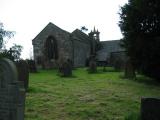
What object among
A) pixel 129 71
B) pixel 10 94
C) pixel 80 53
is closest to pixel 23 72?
pixel 10 94

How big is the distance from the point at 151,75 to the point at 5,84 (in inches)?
588

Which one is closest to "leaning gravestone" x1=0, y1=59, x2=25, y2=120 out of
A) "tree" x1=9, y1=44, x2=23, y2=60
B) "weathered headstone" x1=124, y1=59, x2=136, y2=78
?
"weathered headstone" x1=124, y1=59, x2=136, y2=78

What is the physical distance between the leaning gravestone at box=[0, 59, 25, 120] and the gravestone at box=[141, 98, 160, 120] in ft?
8.93

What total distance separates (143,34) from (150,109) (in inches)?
500

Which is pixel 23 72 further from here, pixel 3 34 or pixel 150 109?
pixel 3 34

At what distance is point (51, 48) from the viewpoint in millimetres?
46594

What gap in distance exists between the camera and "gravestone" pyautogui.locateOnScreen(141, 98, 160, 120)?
687cm

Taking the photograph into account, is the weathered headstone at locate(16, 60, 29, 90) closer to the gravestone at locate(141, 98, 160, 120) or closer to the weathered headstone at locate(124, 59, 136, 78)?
the gravestone at locate(141, 98, 160, 120)

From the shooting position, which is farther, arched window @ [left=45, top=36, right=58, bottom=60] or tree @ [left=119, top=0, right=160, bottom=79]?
arched window @ [left=45, top=36, right=58, bottom=60]

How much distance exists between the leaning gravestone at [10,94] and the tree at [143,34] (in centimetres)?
1190

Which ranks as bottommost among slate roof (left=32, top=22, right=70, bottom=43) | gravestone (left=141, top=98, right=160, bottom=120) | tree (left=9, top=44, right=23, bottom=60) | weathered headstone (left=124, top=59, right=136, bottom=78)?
gravestone (left=141, top=98, right=160, bottom=120)

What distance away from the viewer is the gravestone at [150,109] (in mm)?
6871

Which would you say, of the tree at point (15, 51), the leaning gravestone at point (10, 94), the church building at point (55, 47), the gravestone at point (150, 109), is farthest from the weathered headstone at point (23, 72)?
the church building at point (55, 47)

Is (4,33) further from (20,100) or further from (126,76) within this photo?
(20,100)
